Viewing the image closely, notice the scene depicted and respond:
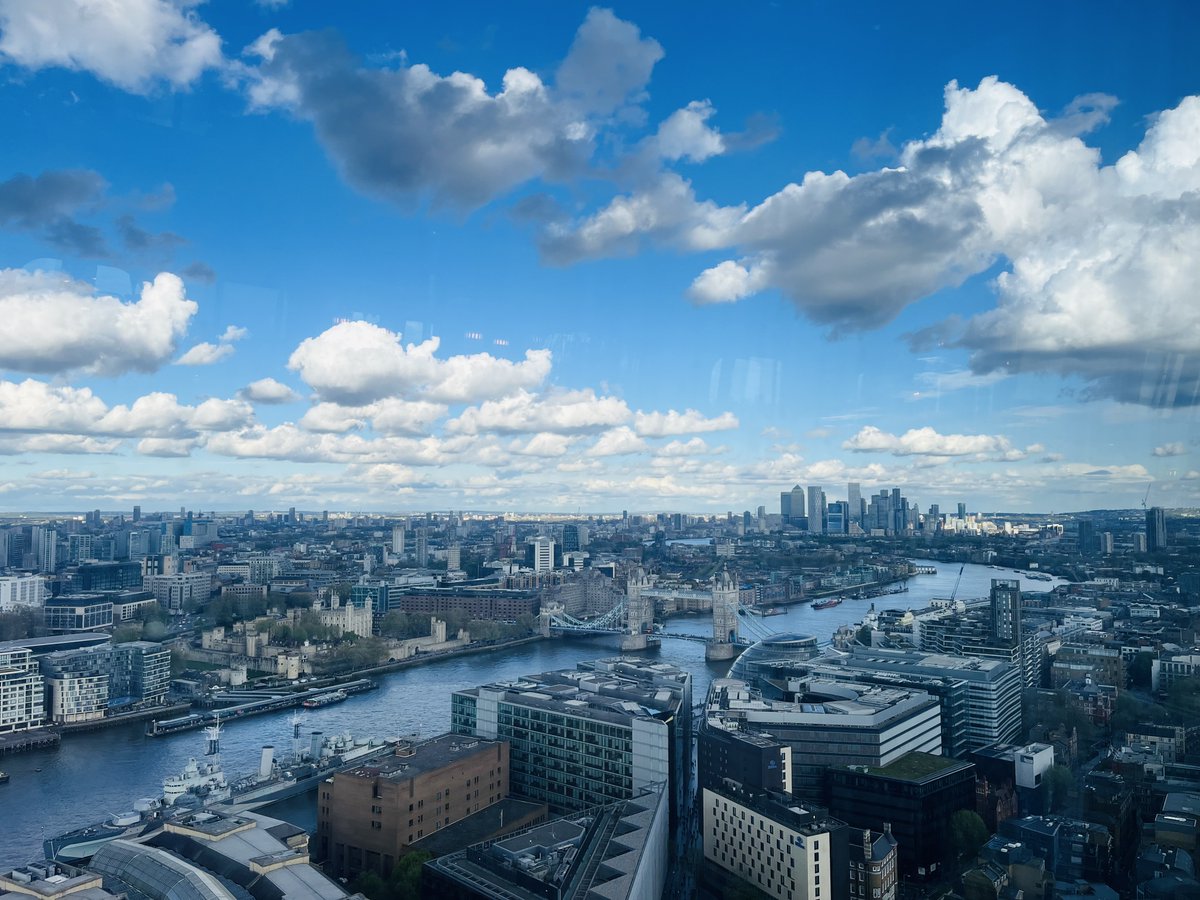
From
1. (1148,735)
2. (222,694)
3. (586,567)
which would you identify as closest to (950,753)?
(1148,735)

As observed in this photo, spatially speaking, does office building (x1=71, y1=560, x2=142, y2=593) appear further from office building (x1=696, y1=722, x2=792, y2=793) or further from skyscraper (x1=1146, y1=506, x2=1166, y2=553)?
skyscraper (x1=1146, y1=506, x2=1166, y2=553)

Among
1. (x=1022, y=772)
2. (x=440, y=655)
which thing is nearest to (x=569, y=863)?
(x=1022, y=772)

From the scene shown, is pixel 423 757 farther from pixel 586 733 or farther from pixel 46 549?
pixel 46 549

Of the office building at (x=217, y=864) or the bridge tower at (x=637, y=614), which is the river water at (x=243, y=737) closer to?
the bridge tower at (x=637, y=614)

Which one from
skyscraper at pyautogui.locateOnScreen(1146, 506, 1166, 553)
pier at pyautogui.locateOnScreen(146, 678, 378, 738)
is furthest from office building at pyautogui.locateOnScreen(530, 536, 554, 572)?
skyscraper at pyautogui.locateOnScreen(1146, 506, 1166, 553)

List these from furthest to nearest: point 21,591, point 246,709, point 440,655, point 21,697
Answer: point 440,655, point 21,591, point 246,709, point 21,697

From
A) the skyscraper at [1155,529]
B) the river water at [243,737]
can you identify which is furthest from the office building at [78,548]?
the skyscraper at [1155,529]
